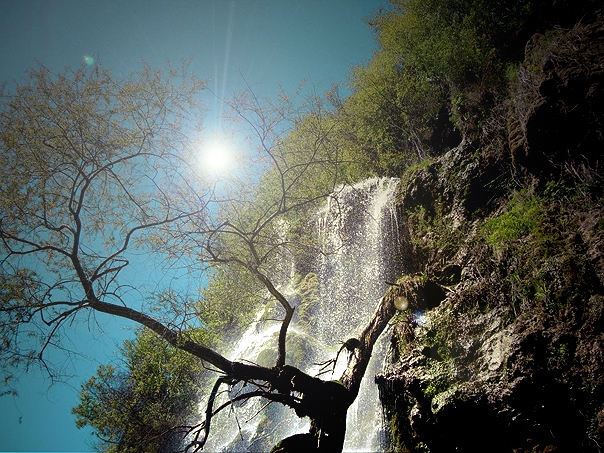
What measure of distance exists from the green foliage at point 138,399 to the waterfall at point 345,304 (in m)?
2.96

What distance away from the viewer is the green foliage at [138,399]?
16109 millimetres

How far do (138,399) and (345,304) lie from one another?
13.7 meters

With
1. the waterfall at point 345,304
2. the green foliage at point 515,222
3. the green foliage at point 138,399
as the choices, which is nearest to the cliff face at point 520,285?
the green foliage at point 515,222

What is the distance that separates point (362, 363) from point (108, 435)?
19294 millimetres

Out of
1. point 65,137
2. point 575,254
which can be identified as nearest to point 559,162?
point 575,254

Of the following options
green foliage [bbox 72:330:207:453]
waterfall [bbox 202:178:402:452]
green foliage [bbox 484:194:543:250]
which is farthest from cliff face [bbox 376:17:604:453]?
green foliage [bbox 72:330:207:453]

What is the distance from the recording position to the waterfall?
10.1 metres

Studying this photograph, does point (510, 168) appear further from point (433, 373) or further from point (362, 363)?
point (362, 363)

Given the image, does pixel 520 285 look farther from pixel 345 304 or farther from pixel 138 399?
pixel 138 399

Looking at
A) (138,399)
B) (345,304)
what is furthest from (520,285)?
(138,399)

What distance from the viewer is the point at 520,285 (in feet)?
20.6

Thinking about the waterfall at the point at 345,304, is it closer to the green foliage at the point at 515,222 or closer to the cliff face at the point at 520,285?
the cliff face at the point at 520,285

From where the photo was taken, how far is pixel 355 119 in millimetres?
16281

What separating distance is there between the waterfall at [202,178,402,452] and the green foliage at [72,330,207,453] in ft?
9.73
